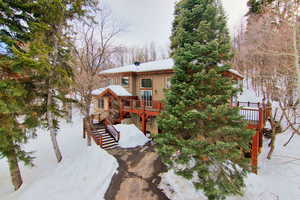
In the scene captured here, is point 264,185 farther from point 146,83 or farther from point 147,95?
point 146,83

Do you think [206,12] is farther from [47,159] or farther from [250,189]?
[47,159]

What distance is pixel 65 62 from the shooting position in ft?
30.0

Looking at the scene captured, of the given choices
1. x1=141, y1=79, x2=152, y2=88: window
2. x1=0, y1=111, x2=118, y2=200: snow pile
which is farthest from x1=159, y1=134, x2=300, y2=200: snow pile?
x1=141, y1=79, x2=152, y2=88: window

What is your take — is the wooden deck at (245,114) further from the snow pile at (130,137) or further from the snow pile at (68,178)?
the snow pile at (68,178)

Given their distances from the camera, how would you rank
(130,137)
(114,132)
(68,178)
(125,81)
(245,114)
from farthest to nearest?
(125,81) → (130,137) → (114,132) → (245,114) → (68,178)

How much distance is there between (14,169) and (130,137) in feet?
25.1

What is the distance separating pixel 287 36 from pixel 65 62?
12.5 metres

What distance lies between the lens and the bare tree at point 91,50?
1043cm

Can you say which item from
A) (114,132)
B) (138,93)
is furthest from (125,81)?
(114,132)

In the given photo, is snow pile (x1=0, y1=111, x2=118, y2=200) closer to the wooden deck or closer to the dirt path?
the dirt path

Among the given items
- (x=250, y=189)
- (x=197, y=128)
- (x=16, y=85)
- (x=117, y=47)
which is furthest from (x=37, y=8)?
(x=250, y=189)

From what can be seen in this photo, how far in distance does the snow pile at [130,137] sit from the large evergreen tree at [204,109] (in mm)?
5947

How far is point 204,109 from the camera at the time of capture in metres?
5.95

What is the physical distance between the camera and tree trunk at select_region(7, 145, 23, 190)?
293 inches
